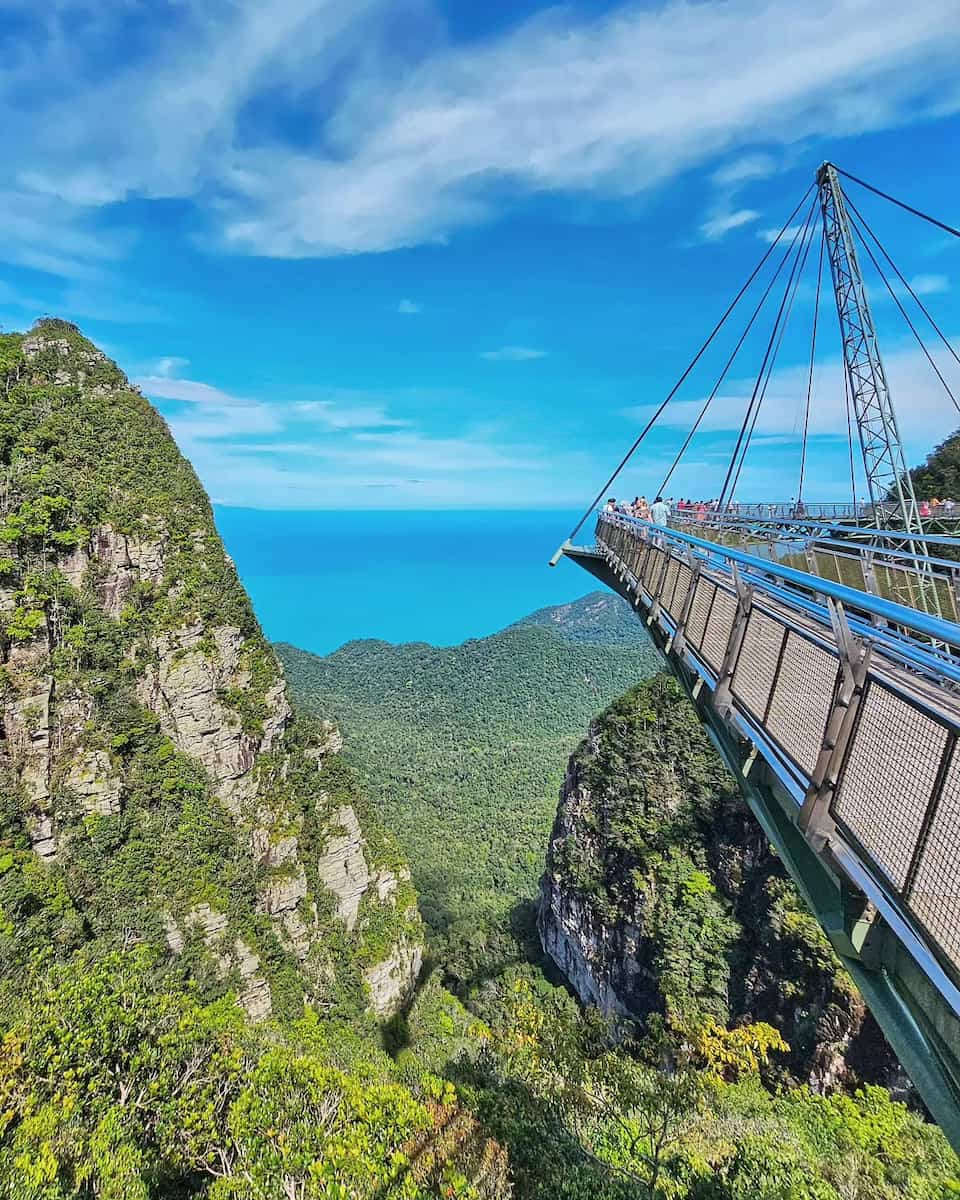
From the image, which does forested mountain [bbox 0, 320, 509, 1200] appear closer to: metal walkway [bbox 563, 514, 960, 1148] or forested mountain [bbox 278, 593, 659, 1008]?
metal walkway [bbox 563, 514, 960, 1148]

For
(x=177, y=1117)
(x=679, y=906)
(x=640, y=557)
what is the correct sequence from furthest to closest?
(x=679, y=906) → (x=640, y=557) → (x=177, y=1117)

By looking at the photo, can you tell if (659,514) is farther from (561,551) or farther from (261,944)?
(261,944)

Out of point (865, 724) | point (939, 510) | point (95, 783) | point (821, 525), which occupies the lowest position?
point (95, 783)

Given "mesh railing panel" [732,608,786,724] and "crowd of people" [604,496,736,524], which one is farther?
"crowd of people" [604,496,736,524]

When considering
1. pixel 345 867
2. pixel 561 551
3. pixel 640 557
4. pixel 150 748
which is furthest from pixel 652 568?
pixel 345 867

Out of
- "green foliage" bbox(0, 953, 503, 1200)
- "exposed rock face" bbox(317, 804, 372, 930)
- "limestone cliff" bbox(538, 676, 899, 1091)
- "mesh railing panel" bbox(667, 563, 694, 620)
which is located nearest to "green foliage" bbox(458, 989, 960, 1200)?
"green foliage" bbox(0, 953, 503, 1200)

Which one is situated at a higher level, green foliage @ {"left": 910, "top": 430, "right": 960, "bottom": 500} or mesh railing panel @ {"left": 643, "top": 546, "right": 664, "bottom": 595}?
green foliage @ {"left": 910, "top": 430, "right": 960, "bottom": 500}

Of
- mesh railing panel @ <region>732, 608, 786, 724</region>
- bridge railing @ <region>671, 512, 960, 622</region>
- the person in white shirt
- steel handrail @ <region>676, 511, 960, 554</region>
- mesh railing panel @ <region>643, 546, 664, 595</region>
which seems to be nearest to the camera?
mesh railing panel @ <region>732, 608, 786, 724</region>

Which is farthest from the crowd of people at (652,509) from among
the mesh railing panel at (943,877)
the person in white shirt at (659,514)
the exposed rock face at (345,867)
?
the exposed rock face at (345,867)
